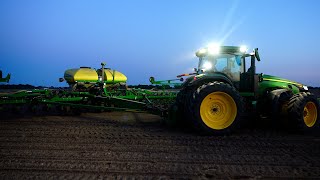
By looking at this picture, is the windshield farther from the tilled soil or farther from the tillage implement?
the tilled soil

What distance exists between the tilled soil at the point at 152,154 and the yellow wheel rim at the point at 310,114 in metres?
0.41

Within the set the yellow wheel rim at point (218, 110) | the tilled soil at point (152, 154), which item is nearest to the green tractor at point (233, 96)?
the yellow wheel rim at point (218, 110)

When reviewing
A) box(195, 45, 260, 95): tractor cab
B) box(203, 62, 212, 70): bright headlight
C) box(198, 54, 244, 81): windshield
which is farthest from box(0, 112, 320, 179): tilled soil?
box(203, 62, 212, 70): bright headlight

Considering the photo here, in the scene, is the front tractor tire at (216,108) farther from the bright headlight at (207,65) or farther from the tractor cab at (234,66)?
the bright headlight at (207,65)

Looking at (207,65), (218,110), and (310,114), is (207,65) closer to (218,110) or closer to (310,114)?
(218,110)

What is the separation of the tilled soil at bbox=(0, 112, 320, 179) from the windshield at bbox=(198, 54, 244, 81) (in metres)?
1.49

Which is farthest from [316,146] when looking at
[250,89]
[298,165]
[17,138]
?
[17,138]

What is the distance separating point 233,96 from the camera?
22.5 ft

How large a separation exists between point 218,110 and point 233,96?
17.5 inches

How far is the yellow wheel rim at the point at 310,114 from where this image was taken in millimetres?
7664

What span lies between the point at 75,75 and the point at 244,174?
1458 centimetres

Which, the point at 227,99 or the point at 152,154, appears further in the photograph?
the point at 227,99

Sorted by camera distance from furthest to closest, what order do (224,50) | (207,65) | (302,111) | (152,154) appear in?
1. (207,65)
2. (224,50)
3. (302,111)
4. (152,154)

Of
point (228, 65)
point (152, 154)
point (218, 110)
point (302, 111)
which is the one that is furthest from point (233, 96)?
point (152, 154)
